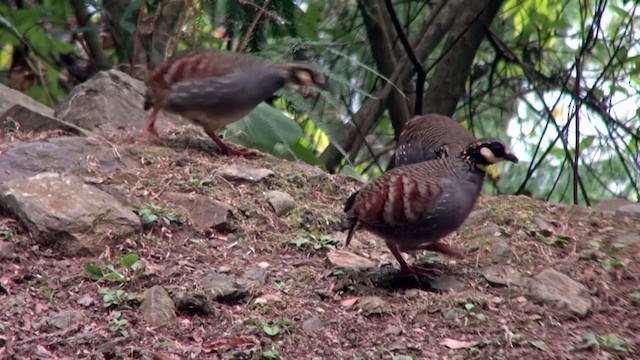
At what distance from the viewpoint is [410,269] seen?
17.3 ft

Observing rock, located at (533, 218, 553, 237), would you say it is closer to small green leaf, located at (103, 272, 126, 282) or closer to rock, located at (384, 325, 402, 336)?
rock, located at (384, 325, 402, 336)

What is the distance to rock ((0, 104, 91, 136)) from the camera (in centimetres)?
678

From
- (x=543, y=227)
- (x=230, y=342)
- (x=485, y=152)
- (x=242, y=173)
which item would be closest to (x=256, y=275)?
(x=230, y=342)

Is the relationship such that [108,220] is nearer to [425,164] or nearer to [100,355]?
[100,355]

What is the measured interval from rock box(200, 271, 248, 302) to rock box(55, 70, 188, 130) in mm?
2422

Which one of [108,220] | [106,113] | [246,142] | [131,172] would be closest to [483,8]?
[246,142]

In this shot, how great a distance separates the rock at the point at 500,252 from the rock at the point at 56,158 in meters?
2.16

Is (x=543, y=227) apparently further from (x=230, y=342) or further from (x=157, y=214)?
(x=230, y=342)

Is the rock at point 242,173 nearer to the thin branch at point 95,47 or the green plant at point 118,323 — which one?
the green plant at point 118,323

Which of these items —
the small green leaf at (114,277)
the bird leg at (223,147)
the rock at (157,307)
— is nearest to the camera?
the rock at (157,307)

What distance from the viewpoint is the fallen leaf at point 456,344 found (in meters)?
4.63

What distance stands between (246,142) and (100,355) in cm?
330

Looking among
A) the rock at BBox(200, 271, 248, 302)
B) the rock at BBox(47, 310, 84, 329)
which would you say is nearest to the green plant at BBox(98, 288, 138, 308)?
the rock at BBox(47, 310, 84, 329)

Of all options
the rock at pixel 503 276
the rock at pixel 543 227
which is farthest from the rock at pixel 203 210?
the rock at pixel 543 227
